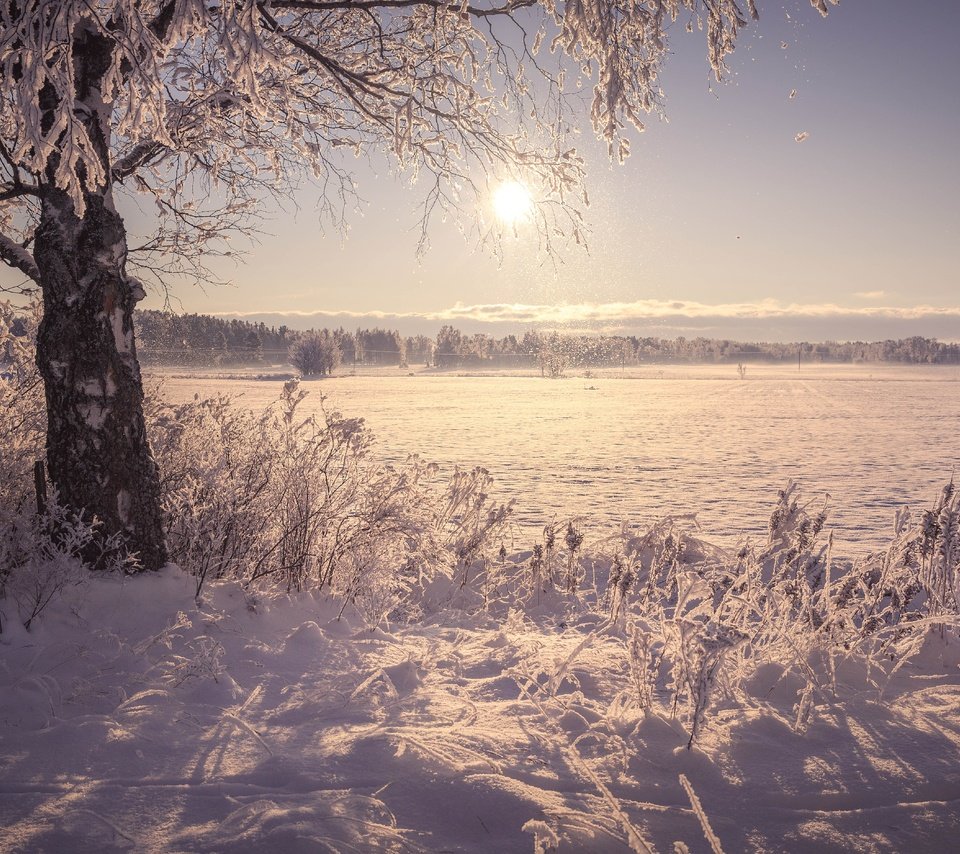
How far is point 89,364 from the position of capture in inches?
141

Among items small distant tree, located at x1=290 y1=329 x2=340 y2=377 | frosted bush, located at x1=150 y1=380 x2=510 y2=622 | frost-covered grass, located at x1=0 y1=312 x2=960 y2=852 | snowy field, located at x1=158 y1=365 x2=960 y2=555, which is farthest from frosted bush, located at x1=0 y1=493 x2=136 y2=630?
small distant tree, located at x1=290 y1=329 x2=340 y2=377

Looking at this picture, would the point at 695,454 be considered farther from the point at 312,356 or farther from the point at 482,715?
the point at 312,356

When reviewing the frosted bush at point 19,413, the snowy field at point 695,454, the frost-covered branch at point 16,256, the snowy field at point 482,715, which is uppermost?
the frost-covered branch at point 16,256

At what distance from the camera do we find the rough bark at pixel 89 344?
3561 mm

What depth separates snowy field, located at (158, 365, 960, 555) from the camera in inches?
309

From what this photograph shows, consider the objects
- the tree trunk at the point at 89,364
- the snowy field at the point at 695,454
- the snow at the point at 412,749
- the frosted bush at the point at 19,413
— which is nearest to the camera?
the snow at the point at 412,749

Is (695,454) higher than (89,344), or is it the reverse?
(89,344)

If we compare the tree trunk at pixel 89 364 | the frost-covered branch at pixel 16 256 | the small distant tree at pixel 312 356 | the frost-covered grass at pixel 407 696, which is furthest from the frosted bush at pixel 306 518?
the small distant tree at pixel 312 356

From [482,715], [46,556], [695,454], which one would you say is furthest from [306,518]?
[695,454]

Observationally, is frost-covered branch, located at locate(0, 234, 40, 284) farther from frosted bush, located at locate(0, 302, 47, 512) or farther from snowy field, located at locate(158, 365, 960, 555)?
snowy field, located at locate(158, 365, 960, 555)

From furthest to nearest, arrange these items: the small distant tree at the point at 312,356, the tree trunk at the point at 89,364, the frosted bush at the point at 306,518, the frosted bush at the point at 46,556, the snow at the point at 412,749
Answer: the small distant tree at the point at 312,356
the frosted bush at the point at 306,518
the tree trunk at the point at 89,364
the frosted bush at the point at 46,556
the snow at the point at 412,749

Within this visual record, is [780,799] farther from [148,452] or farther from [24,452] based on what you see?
[24,452]

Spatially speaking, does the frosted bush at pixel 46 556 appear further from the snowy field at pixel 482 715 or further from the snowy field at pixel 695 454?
the snowy field at pixel 695 454

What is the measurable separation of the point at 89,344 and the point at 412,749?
2.85 meters
